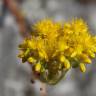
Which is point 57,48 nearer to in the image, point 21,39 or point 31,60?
point 31,60

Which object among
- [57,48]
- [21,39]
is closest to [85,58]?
[57,48]

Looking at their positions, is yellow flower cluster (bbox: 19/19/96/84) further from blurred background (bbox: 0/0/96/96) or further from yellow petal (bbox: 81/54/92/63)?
blurred background (bbox: 0/0/96/96)

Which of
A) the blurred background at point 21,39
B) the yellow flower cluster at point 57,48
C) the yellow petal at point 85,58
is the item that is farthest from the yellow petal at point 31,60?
the blurred background at point 21,39

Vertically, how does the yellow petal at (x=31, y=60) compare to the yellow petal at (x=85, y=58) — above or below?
below

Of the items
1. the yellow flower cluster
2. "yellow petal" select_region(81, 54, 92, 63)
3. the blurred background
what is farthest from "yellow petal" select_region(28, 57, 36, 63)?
the blurred background

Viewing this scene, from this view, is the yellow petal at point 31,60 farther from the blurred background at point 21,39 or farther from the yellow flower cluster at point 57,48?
the blurred background at point 21,39

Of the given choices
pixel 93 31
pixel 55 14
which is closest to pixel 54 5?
pixel 55 14

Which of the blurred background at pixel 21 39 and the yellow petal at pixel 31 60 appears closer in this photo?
the yellow petal at pixel 31 60
